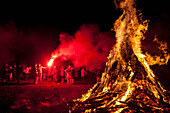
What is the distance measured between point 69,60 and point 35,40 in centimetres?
655

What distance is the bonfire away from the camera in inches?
207

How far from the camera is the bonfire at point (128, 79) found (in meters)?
5.26

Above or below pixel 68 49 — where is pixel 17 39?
above

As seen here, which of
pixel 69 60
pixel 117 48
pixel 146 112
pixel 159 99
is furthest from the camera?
pixel 69 60

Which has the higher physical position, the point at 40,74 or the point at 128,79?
the point at 40,74

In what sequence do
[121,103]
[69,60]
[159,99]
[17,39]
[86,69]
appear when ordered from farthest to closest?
[17,39]
[69,60]
[86,69]
[159,99]
[121,103]

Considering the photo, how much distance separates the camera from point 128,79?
6.14m

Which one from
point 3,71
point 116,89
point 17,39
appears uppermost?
point 17,39

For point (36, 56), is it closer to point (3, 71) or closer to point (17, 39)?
point (17, 39)

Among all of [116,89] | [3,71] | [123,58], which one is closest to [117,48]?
[123,58]

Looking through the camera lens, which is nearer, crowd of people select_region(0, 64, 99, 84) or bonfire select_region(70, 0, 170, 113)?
bonfire select_region(70, 0, 170, 113)

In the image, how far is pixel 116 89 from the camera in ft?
20.6

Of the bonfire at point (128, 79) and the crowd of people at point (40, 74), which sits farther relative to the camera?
the crowd of people at point (40, 74)

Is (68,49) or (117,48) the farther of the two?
(68,49)
